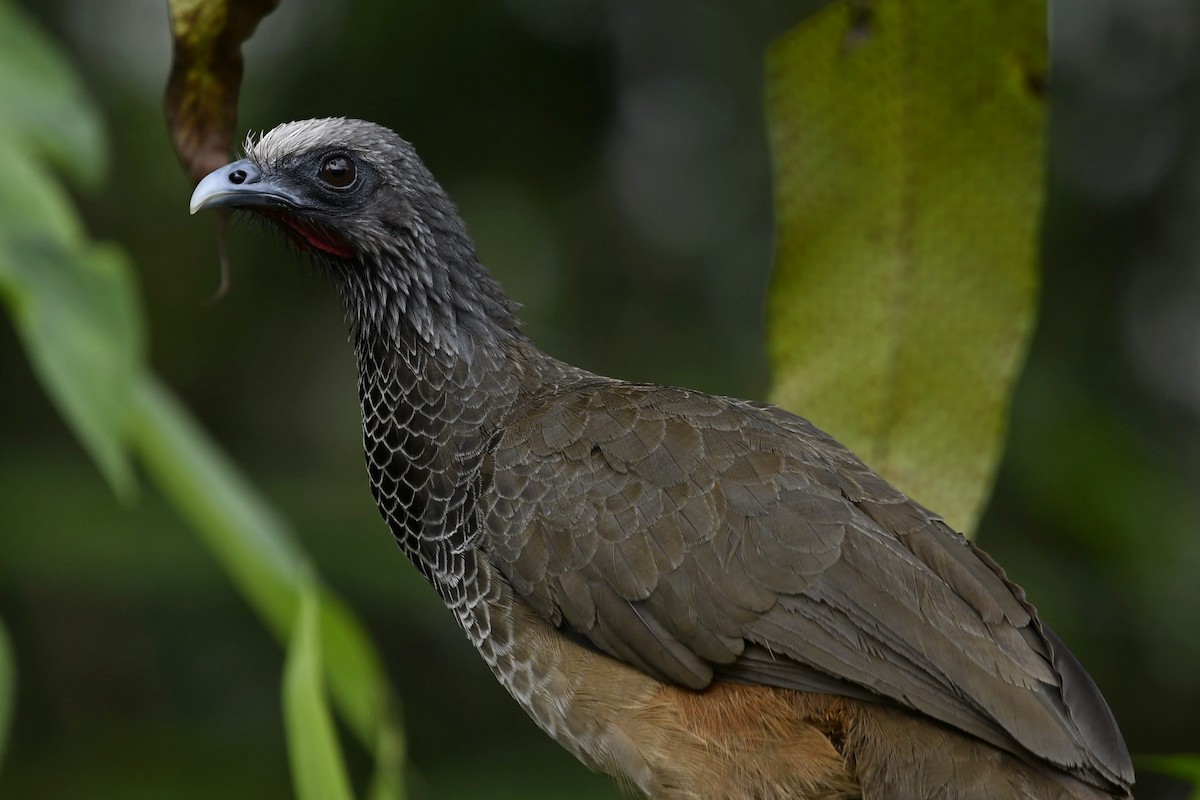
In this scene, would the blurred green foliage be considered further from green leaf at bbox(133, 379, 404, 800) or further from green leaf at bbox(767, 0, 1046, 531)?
green leaf at bbox(767, 0, 1046, 531)

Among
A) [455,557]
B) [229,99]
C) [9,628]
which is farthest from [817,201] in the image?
[9,628]

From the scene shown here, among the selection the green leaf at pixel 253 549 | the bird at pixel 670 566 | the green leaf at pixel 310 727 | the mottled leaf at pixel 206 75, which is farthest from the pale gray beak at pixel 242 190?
the green leaf at pixel 310 727

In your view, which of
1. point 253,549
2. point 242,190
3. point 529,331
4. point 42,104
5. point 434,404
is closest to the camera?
point 253,549

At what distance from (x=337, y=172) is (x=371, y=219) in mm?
140

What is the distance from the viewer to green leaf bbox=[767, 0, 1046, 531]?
2.30m

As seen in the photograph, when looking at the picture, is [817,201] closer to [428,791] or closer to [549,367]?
[549,367]

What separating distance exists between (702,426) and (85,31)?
5.39 metres

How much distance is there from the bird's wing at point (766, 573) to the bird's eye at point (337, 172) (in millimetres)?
744

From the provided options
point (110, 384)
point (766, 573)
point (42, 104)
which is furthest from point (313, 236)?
point (766, 573)

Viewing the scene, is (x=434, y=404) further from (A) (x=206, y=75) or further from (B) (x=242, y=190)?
(A) (x=206, y=75)

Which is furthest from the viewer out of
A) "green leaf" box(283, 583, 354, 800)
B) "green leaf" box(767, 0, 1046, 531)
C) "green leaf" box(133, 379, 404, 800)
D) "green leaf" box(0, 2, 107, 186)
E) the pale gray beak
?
the pale gray beak

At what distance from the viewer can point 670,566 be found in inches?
117

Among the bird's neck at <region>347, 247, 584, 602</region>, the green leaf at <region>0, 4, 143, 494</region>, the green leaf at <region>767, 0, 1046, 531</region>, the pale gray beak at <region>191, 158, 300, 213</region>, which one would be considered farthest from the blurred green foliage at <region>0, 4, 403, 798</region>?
the green leaf at <region>767, 0, 1046, 531</region>

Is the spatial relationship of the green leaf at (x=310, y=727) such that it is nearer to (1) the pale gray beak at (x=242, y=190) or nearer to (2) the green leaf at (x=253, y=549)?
(2) the green leaf at (x=253, y=549)
